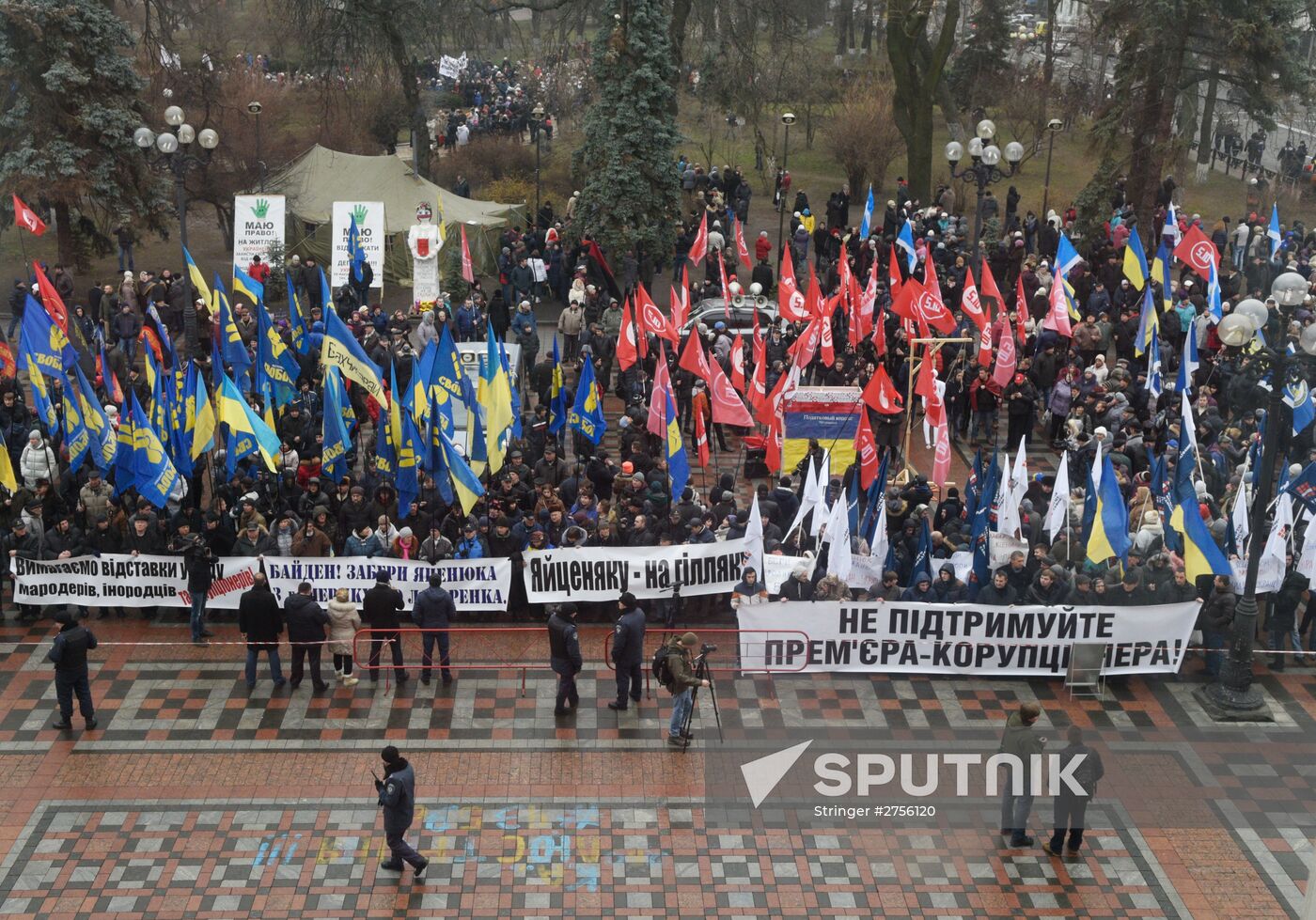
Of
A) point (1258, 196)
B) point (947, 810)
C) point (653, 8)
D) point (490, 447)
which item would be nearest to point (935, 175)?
point (1258, 196)

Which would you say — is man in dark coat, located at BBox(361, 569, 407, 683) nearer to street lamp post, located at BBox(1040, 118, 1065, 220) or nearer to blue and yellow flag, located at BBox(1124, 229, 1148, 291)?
blue and yellow flag, located at BBox(1124, 229, 1148, 291)

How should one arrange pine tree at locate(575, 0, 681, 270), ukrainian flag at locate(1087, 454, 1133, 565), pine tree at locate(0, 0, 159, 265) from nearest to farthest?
ukrainian flag at locate(1087, 454, 1133, 565)
pine tree at locate(0, 0, 159, 265)
pine tree at locate(575, 0, 681, 270)

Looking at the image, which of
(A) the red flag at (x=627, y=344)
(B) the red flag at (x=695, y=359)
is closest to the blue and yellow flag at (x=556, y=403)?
(A) the red flag at (x=627, y=344)

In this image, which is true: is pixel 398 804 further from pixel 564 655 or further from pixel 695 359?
pixel 695 359

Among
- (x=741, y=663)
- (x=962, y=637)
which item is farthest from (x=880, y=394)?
(x=741, y=663)

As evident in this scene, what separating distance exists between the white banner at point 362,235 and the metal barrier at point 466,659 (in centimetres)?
1383

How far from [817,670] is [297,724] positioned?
566 cm

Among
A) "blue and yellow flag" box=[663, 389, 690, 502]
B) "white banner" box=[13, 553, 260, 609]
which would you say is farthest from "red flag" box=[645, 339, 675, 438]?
"white banner" box=[13, 553, 260, 609]

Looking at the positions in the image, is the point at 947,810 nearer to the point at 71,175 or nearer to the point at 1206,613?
the point at 1206,613

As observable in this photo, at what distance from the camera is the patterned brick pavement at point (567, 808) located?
41.7ft

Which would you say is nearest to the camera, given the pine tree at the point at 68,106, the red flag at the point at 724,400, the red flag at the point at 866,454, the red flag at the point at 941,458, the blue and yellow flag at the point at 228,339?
the red flag at the point at 866,454

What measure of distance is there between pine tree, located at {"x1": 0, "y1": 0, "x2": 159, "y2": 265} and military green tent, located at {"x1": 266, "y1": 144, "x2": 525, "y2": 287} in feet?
11.7

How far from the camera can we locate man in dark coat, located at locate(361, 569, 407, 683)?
1587 cm

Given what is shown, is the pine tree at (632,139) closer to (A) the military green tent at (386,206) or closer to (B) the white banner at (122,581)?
(A) the military green tent at (386,206)
